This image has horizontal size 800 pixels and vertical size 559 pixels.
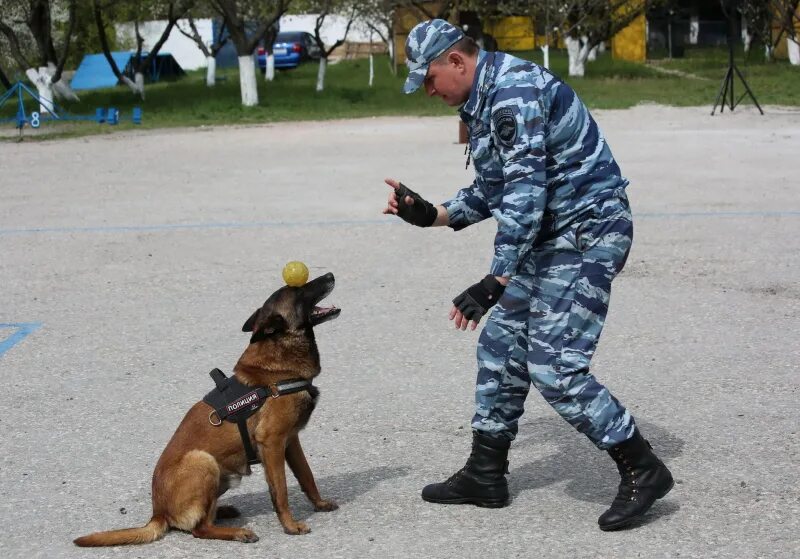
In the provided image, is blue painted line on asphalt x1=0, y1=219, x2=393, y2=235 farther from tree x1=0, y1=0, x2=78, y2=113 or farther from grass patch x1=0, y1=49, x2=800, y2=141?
tree x1=0, y1=0, x2=78, y2=113

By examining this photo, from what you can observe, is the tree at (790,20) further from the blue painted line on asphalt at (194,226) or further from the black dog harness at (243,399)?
the black dog harness at (243,399)

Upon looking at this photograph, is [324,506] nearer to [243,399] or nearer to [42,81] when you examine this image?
[243,399]

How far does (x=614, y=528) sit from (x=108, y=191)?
36.7 ft

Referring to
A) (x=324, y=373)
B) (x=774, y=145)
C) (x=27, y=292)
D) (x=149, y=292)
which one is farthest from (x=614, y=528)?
(x=774, y=145)

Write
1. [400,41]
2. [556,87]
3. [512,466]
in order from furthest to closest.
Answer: [400,41] → [512,466] → [556,87]

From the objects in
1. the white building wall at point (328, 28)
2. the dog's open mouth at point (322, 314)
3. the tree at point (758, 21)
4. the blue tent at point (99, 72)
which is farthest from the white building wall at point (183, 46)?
the dog's open mouth at point (322, 314)

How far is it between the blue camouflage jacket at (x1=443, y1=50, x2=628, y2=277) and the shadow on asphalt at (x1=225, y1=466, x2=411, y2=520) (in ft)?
3.89

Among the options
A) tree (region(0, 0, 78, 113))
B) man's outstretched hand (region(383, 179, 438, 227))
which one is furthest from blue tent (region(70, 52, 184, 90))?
man's outstretched hand (region(383, 179, 438, 227))

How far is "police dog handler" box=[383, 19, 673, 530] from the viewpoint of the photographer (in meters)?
3.96

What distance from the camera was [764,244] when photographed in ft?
31.6

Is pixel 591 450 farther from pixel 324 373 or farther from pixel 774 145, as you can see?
pixel 774 145

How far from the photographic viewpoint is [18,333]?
24.7 feet

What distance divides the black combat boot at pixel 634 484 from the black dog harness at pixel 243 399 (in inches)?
44.1

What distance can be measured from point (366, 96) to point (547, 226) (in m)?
29.2
